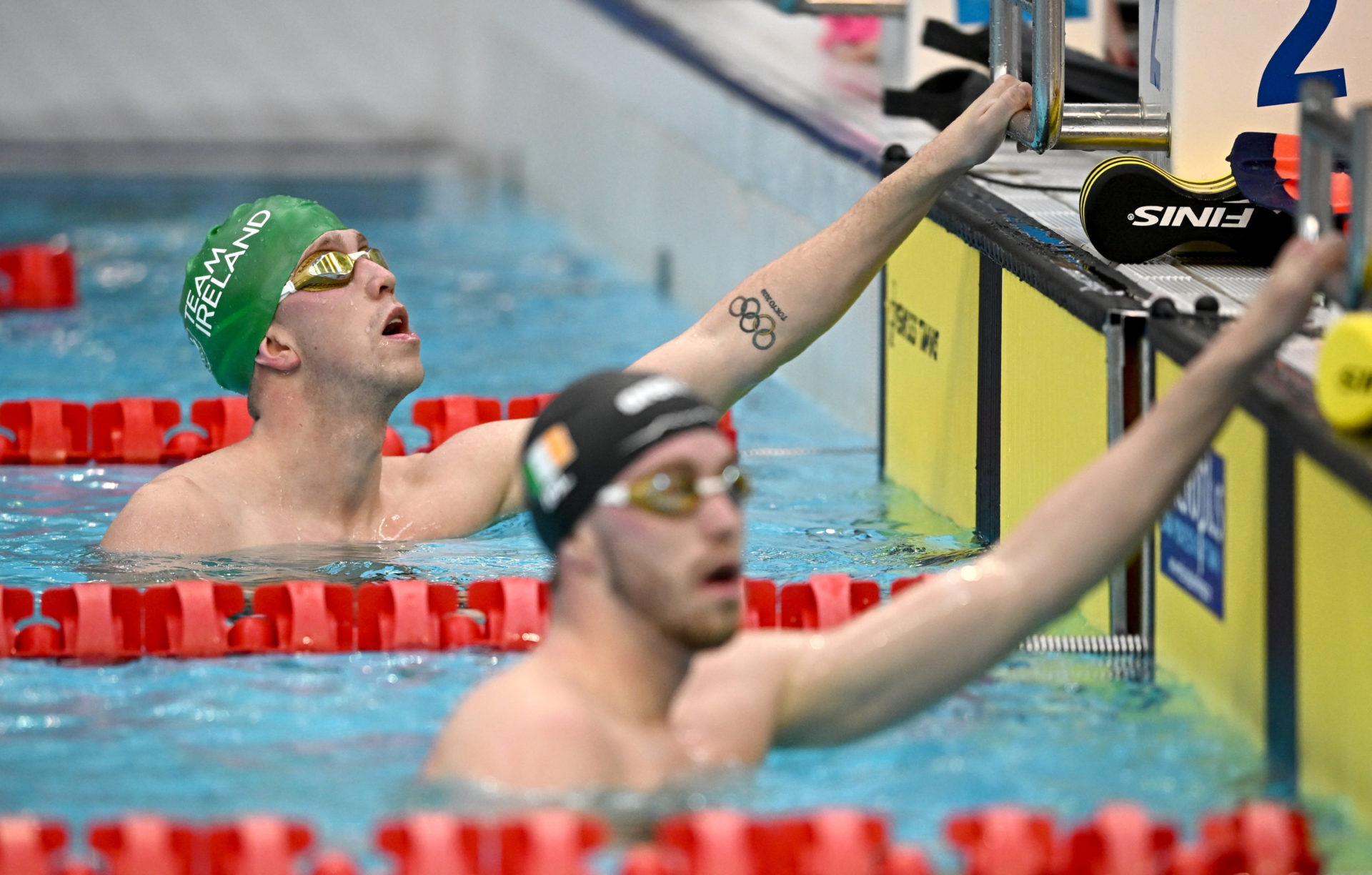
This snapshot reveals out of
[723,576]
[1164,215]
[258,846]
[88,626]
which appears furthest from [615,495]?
[1164,215]

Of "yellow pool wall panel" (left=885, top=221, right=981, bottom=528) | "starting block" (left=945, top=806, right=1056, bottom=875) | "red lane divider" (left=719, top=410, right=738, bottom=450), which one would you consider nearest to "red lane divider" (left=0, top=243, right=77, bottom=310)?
"red lane divider" (left=719, top=410, right=738, bottom=450)

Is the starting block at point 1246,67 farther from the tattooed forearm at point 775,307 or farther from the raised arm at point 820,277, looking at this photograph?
the tattooed forearm at point 775,307

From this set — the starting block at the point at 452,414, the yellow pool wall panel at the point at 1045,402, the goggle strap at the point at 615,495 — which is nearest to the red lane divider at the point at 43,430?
the starting block at the point at 452,414

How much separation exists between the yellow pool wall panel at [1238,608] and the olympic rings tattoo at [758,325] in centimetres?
93

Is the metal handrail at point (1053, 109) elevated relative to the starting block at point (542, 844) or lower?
elevated

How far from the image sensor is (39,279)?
8.00 meters

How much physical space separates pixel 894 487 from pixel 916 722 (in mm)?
2028

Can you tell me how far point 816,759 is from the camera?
2822 mm

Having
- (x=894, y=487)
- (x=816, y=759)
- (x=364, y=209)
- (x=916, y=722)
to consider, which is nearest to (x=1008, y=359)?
(x=894, y=487)

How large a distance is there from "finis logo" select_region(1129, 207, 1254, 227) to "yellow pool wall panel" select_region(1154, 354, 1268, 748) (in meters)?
0.63

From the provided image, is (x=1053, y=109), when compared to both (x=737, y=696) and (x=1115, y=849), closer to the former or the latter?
(x=737, y=696)

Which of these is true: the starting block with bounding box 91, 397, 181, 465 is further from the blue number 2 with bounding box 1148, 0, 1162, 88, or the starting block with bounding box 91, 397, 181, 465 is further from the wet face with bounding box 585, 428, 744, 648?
the wet face with bounding box 585, 428, 744, 648

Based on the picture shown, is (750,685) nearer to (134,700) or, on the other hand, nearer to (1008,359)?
(134,700)

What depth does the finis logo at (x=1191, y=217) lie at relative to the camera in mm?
3893
